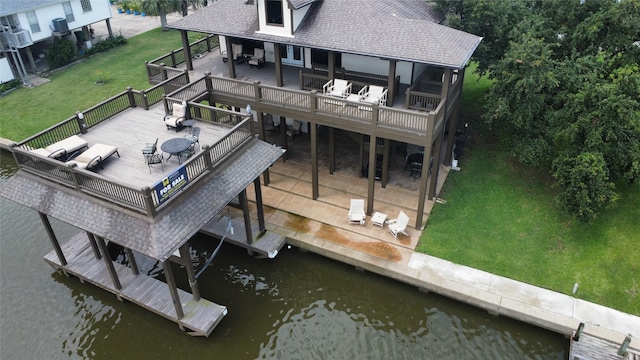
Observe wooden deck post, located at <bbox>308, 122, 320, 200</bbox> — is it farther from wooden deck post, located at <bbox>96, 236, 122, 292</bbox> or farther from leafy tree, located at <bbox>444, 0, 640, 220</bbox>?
wooden deck post, located at <bbox>96, 236, 122, 292</bbox>

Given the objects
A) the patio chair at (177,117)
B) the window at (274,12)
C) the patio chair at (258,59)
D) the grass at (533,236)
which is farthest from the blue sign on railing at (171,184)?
the patio chair at (258,59)

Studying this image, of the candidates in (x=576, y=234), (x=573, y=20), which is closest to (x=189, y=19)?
(x=573, y=20)

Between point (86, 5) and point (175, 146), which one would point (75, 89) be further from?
point (175, 146)

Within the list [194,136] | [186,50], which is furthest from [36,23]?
[194,136]

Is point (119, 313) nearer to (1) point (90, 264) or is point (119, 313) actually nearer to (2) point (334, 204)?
(1) point (90, 264)

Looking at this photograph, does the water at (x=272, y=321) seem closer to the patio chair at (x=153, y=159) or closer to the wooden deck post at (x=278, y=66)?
the patio chair at (x=153, y=159)
